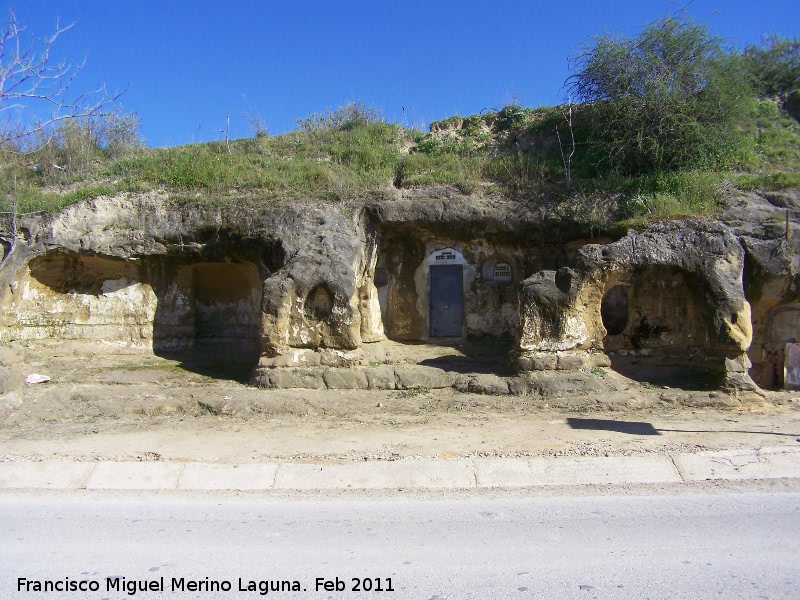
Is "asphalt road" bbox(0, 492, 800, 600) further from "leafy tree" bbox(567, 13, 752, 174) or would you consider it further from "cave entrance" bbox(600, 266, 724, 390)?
"leafy tree" bbox(567, 13, 752, 174)

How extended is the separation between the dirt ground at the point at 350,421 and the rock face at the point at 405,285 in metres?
0.57

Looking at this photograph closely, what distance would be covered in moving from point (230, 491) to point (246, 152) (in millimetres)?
11591

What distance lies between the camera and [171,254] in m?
12.8

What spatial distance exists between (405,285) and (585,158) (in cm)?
504

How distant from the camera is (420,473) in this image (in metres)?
6.75

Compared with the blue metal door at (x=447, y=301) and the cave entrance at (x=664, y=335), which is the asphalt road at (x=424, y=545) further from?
the blue metal door at (x=447, y=301)

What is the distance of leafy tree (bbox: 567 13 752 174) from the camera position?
44.4 ft

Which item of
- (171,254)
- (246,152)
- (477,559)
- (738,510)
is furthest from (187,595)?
(246,152)

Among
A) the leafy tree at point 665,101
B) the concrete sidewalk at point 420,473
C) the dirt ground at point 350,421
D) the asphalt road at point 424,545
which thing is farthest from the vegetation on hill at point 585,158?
the asphalt road at point 424,545

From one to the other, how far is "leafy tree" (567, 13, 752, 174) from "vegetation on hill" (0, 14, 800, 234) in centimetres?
2

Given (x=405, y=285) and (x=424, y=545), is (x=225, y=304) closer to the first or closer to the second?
(x=405, y=285)

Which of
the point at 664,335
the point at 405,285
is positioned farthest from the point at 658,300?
the point at 405,285

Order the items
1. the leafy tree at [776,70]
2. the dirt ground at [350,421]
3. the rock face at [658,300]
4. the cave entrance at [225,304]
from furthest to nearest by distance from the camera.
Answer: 1. the leafy tree at [776,70]
2. the cave entrance at [225,304]
3. the rock face at [658,300]
4. the dirt ground at [350,421]

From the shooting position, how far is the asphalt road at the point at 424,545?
425cm
